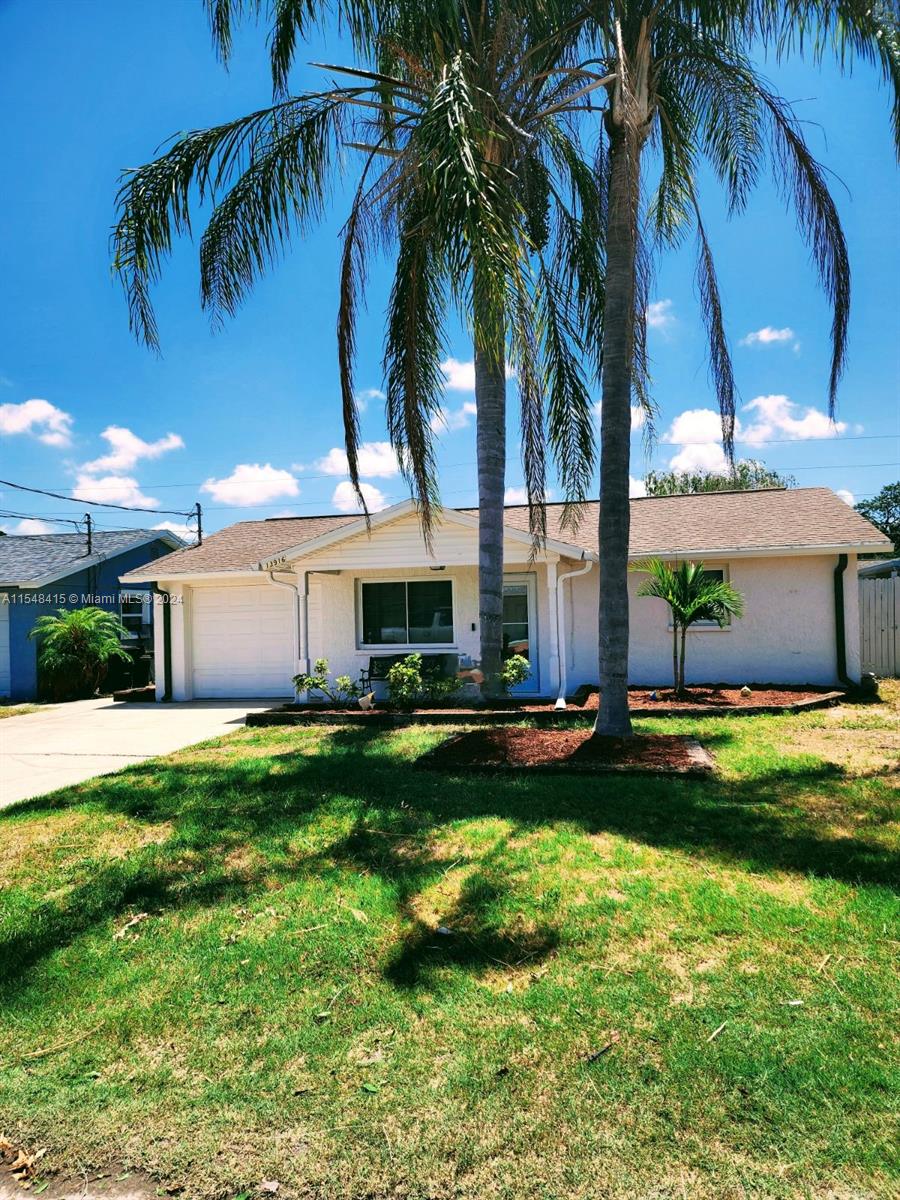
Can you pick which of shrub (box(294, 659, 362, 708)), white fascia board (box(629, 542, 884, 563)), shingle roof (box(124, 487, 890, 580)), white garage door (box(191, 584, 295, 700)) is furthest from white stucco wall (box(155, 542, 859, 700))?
shrub (box(294, 659, 362, 708))

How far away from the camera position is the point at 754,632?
13562mm

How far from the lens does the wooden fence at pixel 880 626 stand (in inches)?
601

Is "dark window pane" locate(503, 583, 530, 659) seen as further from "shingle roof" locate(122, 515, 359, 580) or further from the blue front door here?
"shingle roof" locate(122, 515, 359, 580)

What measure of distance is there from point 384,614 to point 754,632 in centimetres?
722

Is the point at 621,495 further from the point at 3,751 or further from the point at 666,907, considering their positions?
the point at 3,751

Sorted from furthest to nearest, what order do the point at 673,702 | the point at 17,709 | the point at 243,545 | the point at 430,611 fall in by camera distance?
the point at 243,545
the point at 17,709
the point at 430,611
the point at 673,702

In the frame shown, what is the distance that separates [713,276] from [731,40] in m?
2.43

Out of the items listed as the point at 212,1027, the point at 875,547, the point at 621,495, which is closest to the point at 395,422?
the point at 621,495

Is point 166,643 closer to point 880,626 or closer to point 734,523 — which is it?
point 734,523

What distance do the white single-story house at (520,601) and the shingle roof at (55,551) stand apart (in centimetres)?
498

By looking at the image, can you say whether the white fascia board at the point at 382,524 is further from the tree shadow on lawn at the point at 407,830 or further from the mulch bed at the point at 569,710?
the tree shadow on lawn at the point at 407,830

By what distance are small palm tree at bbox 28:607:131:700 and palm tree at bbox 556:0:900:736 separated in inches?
557

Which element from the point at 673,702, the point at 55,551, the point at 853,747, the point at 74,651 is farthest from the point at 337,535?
the point at 55,551

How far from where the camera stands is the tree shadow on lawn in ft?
13.0
